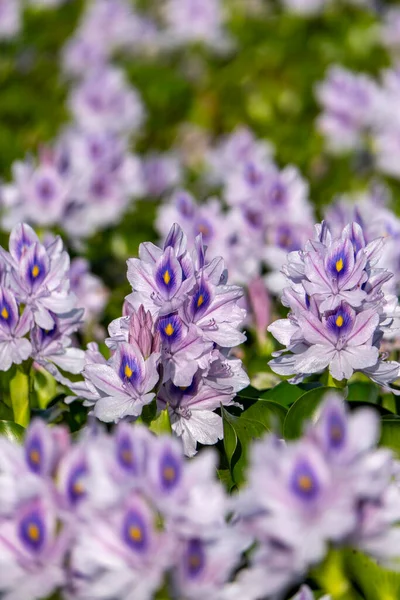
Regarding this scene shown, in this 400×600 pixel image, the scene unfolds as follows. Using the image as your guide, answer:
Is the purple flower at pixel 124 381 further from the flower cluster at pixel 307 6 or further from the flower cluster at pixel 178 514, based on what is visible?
the flower cluster at pixel 307 6

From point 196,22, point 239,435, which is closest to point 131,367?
point 239,435

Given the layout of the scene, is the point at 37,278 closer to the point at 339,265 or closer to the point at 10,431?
the point at 10,431

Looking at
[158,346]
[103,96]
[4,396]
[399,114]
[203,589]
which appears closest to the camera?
[203,589]

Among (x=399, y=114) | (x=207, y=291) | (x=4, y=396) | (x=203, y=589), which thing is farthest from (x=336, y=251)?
(x=399, y=114)

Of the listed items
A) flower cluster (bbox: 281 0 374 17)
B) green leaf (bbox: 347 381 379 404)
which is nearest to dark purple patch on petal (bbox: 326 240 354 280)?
green leaf (bbox: 347 381 379 404)

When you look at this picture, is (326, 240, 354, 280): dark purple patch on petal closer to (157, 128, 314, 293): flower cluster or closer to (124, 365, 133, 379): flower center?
(124, 365, 133, 379): flower center

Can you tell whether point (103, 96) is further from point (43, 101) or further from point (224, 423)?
point (224, 423)
